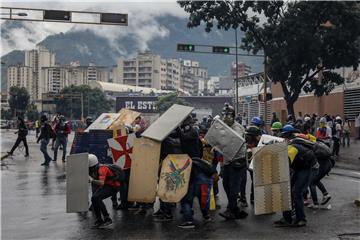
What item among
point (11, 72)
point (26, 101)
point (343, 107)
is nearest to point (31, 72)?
point (11, 72)

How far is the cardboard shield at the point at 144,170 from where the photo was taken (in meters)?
8.76

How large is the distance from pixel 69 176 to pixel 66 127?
37.3 feet

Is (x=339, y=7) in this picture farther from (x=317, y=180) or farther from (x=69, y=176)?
(x=69, y=176)

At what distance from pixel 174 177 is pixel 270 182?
5.05ft

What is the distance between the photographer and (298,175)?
8094mm

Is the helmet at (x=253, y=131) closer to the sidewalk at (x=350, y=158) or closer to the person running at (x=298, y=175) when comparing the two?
the person running at (x=298, y=175)

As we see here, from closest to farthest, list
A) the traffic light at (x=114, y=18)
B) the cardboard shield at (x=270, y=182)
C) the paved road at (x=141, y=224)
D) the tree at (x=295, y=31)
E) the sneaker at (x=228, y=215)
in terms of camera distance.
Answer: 1. the paved road at (x=141, y=224)
2. the cardboard shield at (x=270, y=182)
3. the sneaker at (x=228, y=215)
4. the traffic light at (x=114, y=18)
5. the tree at (x=295, y=31)

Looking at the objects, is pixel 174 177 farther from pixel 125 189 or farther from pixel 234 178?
pixel 125 189

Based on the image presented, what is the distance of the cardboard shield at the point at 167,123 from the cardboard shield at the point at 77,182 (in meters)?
1.20

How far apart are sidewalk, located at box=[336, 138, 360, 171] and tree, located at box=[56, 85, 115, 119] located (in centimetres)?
8047

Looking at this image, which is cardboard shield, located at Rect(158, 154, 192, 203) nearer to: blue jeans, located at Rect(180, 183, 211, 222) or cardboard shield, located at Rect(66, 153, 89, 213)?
blue jeans, located at Rect(180, 183, 211, 222)

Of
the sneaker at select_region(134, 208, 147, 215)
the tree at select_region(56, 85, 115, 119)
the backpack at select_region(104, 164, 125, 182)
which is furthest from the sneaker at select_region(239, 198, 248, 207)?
the tree at select_region(56, 85, 115, 119)

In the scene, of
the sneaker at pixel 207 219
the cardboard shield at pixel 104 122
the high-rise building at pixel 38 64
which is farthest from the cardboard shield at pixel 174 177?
the high-rise building at pixel 38 64

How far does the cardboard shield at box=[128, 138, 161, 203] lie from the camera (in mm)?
8758
